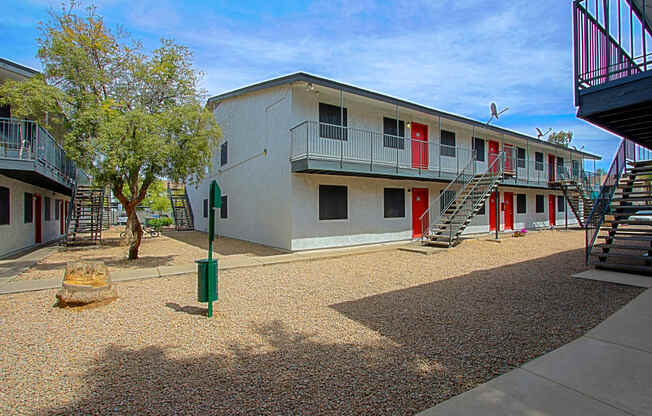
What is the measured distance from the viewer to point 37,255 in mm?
11734

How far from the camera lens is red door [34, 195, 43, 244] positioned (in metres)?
14.9

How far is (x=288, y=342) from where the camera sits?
14.3 feet

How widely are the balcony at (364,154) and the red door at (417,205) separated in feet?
3.87

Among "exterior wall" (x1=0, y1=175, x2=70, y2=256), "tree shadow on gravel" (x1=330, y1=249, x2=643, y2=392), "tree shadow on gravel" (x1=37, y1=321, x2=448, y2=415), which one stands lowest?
"tree shadow on gravel" (x1=37, y1=321, x2=448, y2=415)

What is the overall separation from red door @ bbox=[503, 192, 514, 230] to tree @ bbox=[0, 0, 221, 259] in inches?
700

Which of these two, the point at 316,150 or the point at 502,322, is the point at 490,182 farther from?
the point at 502,322

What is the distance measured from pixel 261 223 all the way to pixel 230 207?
461cm

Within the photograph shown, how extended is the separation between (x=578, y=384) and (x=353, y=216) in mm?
10657

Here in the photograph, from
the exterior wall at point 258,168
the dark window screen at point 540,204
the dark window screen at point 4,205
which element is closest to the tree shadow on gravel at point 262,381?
the exterior wall at point 258,168

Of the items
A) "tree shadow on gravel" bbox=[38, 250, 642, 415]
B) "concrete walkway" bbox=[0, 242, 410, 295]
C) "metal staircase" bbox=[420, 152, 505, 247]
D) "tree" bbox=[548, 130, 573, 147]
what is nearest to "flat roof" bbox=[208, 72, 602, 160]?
"metal staircase" bbox=[420, 152, 505, 247]

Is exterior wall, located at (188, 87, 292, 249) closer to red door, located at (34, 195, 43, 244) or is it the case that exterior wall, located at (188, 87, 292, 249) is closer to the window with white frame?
Answer: the window with white frame

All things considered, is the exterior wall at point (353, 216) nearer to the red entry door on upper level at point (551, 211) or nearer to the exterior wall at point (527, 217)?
the exterior wall at point (527, 217)

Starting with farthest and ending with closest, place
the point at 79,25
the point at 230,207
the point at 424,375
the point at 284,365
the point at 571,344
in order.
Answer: the point at 230,207 < the point at 79,25 < the point at 571,344 < the point at 284,365 < the point at 424,375

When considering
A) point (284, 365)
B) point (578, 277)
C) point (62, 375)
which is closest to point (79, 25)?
point (62, 375)
